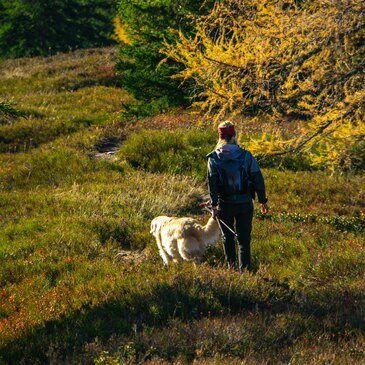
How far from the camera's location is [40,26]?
49.1 meters

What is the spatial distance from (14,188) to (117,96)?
15022mm

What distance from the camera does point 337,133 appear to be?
31.5 ft

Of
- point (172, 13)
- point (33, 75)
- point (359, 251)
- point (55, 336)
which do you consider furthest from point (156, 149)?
point (33, 75)

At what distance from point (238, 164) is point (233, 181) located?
0.22m

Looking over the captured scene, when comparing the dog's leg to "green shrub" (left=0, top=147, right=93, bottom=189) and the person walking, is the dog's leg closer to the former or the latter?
the person walking

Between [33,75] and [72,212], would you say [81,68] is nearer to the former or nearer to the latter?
[33,75]

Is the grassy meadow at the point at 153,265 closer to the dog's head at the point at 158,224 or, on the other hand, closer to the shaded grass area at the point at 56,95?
the dog's head at the point at 158,224

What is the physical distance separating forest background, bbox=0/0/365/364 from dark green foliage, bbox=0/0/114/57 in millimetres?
30052

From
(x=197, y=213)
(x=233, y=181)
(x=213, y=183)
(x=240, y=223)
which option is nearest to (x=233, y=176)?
(x=233, y=181)

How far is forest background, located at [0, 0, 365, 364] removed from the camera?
542cm

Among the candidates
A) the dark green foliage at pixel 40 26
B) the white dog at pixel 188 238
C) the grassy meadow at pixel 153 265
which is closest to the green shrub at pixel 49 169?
the grassy meadow at pixel 153 265

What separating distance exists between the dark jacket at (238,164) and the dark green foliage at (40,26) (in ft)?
138

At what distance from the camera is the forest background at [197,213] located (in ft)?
17.8

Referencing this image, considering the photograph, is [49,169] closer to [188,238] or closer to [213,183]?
[188,238]
